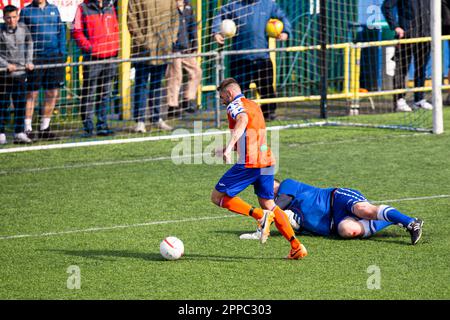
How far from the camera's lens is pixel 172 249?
8148 mm

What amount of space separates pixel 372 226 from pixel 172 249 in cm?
190

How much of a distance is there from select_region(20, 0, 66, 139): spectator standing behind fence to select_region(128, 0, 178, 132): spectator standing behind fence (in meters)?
1.26

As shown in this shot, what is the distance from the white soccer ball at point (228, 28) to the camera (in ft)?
52.8

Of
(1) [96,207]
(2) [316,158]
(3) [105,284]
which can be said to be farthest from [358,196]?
(2) [316,158]

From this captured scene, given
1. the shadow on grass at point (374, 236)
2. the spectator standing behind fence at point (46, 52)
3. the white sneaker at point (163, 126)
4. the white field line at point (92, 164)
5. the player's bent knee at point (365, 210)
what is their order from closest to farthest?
the player's bent knee at point (365, 210)
the shadow on grass at point (374, 236)
the white field line at point (92, 164)
the spectator standing behind fence at point (46, 52)
the white sneaker at point (163, 126)

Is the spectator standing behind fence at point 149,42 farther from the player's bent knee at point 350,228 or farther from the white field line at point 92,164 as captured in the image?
the player's bent knee at point 350,228

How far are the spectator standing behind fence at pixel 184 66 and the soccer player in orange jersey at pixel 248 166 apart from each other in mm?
7883

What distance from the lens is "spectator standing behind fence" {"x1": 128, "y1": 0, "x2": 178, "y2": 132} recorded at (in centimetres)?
1614

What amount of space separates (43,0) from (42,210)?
6.00 metres

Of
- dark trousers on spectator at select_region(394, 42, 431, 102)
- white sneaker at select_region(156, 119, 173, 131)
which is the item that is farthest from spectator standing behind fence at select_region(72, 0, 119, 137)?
dark trousers on spectator at select_region(394, 42, 431, 102)

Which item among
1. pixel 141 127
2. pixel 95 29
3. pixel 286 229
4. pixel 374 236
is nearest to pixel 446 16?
pixel 141 127

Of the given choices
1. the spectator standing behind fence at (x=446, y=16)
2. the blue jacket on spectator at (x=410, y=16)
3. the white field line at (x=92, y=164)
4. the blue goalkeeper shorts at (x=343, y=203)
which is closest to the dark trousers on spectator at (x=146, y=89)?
the white field line at (x=92, y=164)

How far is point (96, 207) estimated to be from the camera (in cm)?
1066

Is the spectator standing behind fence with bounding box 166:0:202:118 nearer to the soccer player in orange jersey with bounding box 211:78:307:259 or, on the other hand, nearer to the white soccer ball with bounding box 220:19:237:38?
the white soccer ball with bounding box 220:19:237:38
